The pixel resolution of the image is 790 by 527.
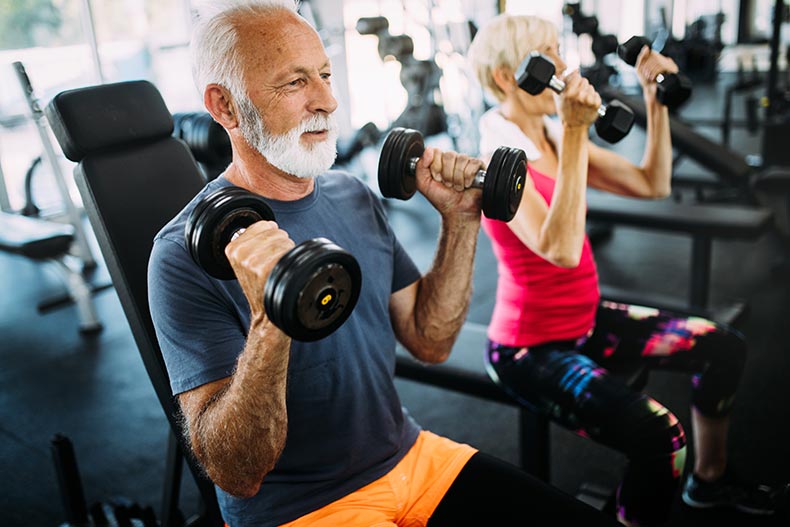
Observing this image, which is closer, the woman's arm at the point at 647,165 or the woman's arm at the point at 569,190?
the woman's arm at the point at 569,190

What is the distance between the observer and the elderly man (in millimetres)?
1032

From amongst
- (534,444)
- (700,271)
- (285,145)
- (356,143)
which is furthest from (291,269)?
(356,143)

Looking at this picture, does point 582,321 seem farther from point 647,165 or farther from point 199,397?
point 199,397

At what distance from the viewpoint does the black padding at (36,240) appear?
3.11 metres

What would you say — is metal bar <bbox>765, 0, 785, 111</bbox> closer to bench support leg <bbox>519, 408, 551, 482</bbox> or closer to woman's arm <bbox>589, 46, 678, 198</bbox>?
woman's arm <bbox>589, 46, 678, 198</bbox>

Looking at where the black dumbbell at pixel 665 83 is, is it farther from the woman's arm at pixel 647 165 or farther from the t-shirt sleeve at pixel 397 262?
the t-shirt sleeve at pixel 397 262

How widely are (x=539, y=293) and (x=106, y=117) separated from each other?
980mm

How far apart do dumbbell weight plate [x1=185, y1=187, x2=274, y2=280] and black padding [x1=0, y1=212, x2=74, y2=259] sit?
2535 millimetres

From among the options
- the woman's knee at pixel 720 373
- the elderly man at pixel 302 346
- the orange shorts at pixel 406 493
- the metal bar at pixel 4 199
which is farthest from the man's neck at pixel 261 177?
the metal bar at pixel 4 199

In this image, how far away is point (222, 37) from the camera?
43.6 inches

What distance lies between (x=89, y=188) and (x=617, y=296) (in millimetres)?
2255

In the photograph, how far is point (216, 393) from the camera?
1.04 metres

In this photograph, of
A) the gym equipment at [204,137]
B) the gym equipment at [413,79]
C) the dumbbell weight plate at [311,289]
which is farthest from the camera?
the gym equipment at [413,79]

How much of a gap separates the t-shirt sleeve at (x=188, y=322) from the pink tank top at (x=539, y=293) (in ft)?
2.52
